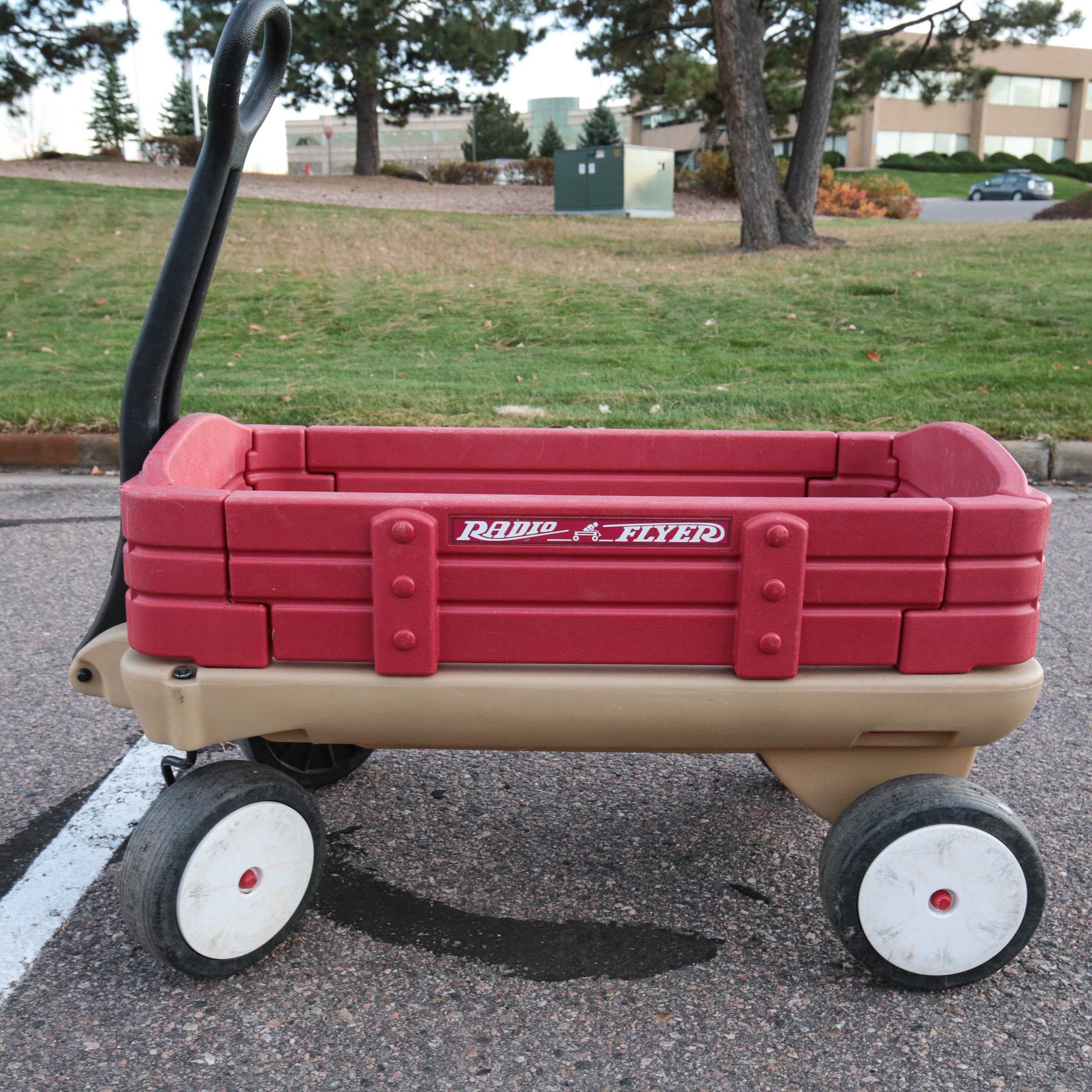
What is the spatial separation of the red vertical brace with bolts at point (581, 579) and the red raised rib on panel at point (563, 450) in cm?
73

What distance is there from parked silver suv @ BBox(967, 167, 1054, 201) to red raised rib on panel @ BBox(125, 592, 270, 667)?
149 ft

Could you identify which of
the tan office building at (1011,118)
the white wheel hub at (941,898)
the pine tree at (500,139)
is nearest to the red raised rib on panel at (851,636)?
the white wheel hub at (941,898)

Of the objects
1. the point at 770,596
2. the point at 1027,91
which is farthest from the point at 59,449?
the point at 1027,91

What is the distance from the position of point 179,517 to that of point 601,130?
4982 cm

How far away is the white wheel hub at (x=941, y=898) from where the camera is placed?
6.08ft

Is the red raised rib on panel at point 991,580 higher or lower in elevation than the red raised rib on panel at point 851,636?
higher

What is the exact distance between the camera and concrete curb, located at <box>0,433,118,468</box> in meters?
6.10

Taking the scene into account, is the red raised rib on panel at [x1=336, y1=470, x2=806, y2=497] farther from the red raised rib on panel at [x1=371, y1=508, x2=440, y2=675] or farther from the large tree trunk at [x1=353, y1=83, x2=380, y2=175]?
the large tree trunk at [x1=353, y1=83, x2=380, y2=175]

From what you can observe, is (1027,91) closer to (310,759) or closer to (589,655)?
(310,759)

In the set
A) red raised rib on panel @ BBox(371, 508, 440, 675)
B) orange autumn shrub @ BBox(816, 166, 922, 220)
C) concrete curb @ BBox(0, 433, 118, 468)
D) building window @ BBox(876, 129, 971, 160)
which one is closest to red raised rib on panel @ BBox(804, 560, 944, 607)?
red raised rib on panel @ BBox(371, 508, 440, 675)

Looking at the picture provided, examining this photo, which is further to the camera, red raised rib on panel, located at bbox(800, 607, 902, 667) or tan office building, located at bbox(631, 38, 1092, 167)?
tan office building, located at bbox(631, 38, 1092, 167)

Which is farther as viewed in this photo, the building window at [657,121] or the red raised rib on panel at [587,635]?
the building window at [657,121]

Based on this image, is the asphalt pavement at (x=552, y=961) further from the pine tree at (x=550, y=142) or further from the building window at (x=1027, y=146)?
the building window at (x=1027, y=146)

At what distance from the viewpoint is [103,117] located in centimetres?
Result: 6269
